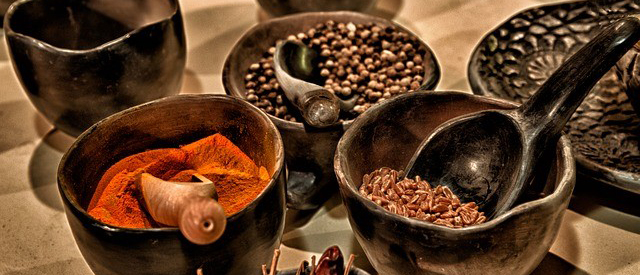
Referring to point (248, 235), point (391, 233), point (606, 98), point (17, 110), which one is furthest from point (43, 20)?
point (606, 98)

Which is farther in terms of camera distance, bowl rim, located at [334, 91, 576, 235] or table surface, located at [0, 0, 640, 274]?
table surface, located at [0, 0, 640, 274]

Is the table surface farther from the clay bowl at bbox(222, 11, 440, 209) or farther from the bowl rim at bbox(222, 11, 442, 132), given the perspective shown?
the bowl rim at bbox(222, 11, 442, 132)

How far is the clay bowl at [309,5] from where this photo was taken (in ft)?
4.99

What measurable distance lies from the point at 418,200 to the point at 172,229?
→ 1.22 ft

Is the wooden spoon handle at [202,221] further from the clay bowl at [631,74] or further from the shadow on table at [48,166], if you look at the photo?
the clay bowl at [631,74]

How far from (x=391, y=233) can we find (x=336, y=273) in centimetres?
9

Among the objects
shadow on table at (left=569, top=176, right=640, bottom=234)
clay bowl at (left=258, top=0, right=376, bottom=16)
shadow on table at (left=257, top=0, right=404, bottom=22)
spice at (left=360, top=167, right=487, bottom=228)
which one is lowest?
shadow on table at (left=569, top=176, right=640, bottom=234)

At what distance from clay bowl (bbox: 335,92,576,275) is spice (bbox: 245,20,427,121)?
0.18 m

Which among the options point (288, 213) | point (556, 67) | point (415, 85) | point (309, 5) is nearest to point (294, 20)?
point (309, 5)

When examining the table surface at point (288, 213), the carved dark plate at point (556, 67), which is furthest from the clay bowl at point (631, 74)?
the table surface at point (288, 213)

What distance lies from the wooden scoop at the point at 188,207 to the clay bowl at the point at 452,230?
0.20m

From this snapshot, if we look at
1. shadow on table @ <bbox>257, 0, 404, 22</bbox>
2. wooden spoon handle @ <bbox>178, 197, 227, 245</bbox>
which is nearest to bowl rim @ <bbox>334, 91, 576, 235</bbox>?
wooden spoon handle @ <bbox>178, 197, 227, 245</bbox>

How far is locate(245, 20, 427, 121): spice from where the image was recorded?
1232mm

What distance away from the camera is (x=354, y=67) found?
1.32m
